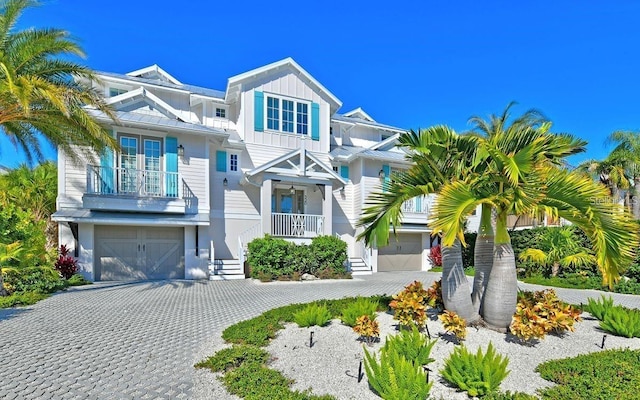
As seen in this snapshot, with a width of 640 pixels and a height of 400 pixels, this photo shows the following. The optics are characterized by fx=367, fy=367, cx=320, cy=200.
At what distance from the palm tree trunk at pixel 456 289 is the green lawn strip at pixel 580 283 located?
31.0ft

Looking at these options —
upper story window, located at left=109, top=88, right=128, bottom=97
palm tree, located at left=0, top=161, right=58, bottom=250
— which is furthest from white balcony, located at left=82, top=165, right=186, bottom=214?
upper story window, located at left=109, top=88, right=128, bottom=97

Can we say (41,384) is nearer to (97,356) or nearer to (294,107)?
(97,356)

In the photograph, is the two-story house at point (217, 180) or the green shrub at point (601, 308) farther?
the two-story house at point (217, 180)

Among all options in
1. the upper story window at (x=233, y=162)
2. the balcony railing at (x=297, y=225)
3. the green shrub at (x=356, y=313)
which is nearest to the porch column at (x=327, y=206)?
the balcony railing at (x=297, y=225)

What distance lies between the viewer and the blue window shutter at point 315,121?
1786 cm

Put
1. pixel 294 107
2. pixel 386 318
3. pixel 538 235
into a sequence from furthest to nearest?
1. pixel 294 107
2. pixel 538 235
3. pixel 386 318

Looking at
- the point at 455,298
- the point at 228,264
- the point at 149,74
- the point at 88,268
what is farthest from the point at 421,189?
the point at 149,74

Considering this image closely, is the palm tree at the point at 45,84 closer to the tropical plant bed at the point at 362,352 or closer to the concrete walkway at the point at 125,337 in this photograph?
the concrete walkway at the point at 125,337

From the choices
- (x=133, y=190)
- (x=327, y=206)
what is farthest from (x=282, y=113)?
(x=133, y=190)

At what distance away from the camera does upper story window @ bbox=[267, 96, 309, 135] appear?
672 inches

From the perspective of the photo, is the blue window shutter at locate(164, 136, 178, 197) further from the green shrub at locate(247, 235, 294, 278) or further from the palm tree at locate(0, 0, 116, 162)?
the green shrub at locate(247, 235, 294, 278)

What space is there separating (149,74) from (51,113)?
9.88 m

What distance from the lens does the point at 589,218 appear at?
4.90m

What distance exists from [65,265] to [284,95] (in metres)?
11.1
